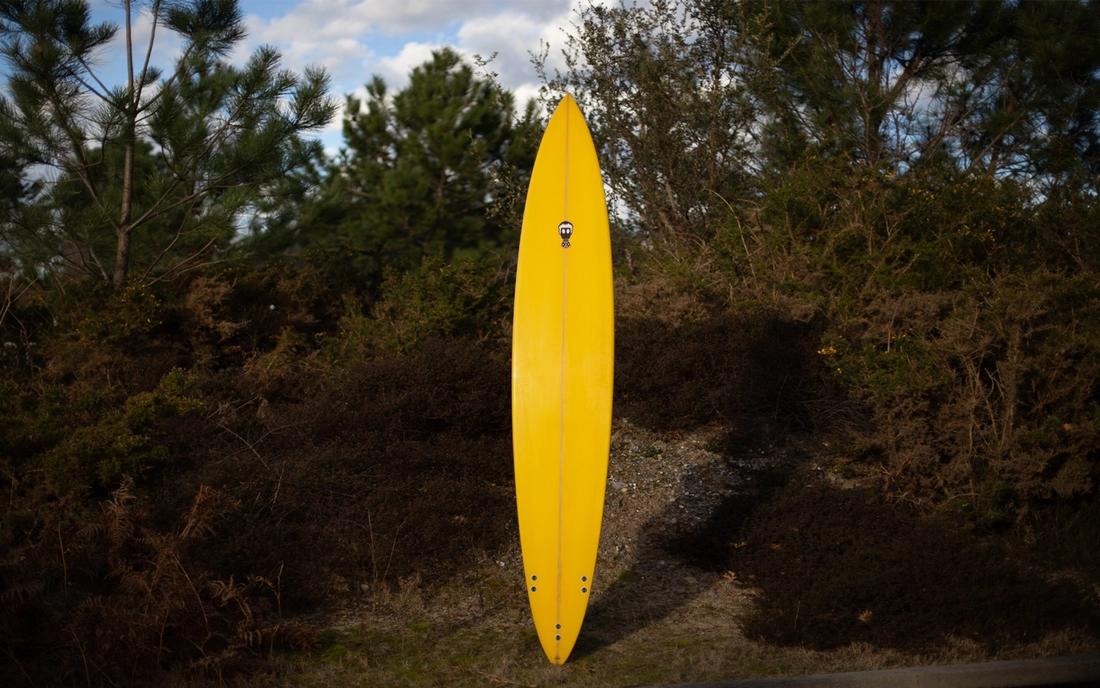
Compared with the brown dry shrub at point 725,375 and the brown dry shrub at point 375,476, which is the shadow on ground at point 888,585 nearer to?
the brown dry shrub at point 375,476

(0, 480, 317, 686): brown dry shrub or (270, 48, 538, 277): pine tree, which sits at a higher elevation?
(270, 48, 538, 277): pine tree

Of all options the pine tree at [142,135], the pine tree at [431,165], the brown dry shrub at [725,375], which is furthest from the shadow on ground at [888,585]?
the pine tree at [431,165]

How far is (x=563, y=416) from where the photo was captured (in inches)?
165

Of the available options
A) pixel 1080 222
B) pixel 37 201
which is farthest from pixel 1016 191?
pixel 37 201

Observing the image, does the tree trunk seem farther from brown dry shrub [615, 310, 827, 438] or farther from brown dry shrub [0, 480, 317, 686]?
brown dry shrub [615, 310, 827, 438]

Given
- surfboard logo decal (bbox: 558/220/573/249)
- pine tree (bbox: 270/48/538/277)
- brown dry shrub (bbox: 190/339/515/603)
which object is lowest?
brown dry shrub (bbox: 190/339/515/603)

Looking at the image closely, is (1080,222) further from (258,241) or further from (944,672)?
(258,241)

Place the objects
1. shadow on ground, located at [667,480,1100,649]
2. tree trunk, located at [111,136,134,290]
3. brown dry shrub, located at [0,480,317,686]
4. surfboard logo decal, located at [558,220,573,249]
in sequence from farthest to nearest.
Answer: tree trunk, located at [111,136,134,290], surfboard logo decal, located at [558,220,573,249], shadow on ground, located at [667,480,1100,649], brown dry shrub, located at [0,480,317,686]

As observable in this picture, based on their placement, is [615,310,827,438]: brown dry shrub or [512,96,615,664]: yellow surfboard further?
[615,310,827,438]: brown dry shrub

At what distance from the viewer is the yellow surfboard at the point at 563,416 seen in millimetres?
4156

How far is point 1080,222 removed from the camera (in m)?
7.76

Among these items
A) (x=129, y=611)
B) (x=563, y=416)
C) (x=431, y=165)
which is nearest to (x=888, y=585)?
(x=563, y=416)

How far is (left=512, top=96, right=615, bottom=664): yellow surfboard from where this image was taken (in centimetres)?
416

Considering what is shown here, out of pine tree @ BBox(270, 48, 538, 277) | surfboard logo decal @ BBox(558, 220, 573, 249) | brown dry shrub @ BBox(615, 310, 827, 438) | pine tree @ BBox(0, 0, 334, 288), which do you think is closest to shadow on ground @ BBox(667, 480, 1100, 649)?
brown dry shrub @ BBox(615, 310, 827, 438)
